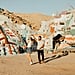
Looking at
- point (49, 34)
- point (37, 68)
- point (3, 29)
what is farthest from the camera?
point (49, 34)

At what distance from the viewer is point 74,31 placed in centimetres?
2647

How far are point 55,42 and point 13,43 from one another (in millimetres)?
4020

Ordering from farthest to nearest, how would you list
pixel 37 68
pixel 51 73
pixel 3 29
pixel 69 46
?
1. pixel 3 29
2. pixel 69 46
3. pixel 37 68
4. pixel 51 73

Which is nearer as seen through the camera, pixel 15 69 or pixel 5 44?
pixel 15 69

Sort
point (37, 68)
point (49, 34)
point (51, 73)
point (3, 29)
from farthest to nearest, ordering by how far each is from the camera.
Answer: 1. point (49, 34)
2. point (3, 29)
3. point (37, 68)
4. point (51, 73)

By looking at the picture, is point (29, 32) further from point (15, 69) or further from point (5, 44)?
point (15, 69)

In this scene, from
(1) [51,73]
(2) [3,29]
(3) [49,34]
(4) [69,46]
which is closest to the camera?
(1) [51,73]

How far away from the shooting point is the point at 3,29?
82.6 feet

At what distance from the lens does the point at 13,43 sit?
24.6 metres

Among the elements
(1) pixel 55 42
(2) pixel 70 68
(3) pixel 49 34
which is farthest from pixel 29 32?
(2) pixel 70 68

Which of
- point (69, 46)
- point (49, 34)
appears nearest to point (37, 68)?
point (69, 46)

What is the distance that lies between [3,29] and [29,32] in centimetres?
467

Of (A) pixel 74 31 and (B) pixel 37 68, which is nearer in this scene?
(B) pixel 37 68

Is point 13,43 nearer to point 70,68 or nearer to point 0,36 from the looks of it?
point 0,36
